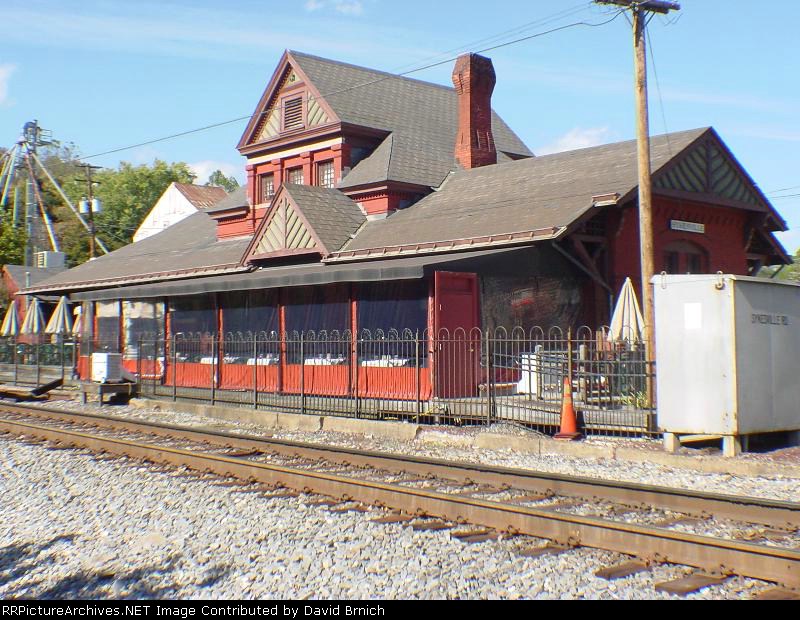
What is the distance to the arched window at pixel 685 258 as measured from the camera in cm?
2139

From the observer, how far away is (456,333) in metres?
17.5

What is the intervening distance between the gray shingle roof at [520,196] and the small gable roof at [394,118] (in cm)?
145

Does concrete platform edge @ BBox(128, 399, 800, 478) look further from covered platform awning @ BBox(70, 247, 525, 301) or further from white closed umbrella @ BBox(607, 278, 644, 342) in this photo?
white closed umbrella @ BBox(607, 278, 644, 342)

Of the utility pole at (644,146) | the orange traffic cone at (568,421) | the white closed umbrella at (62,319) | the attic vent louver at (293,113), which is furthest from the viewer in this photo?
the white closed umbrella at (62,319)

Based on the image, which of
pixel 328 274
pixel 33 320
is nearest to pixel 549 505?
pixel 328 274

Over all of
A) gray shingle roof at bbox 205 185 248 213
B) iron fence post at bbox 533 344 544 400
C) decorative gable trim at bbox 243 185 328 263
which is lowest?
iron fence post at bbox 533 344 544 400

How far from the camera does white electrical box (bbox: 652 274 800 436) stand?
36.8 ft

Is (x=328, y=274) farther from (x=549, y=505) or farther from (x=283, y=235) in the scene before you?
(x=549, y=505)

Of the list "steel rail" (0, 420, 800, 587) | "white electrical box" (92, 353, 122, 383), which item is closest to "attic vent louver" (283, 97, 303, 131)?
"white electrical box" (92, 353, 122, 383)

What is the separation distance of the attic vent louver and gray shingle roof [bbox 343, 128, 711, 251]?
6.11 metres

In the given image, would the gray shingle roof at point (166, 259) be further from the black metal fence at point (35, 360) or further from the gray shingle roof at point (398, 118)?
the gray shingle roof at point (398, 118)

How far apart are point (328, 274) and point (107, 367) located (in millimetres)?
6459

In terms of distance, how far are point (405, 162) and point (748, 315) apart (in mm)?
15438

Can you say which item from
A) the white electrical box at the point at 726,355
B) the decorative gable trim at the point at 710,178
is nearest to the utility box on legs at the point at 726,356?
the white electrical box at the point at 726,355
